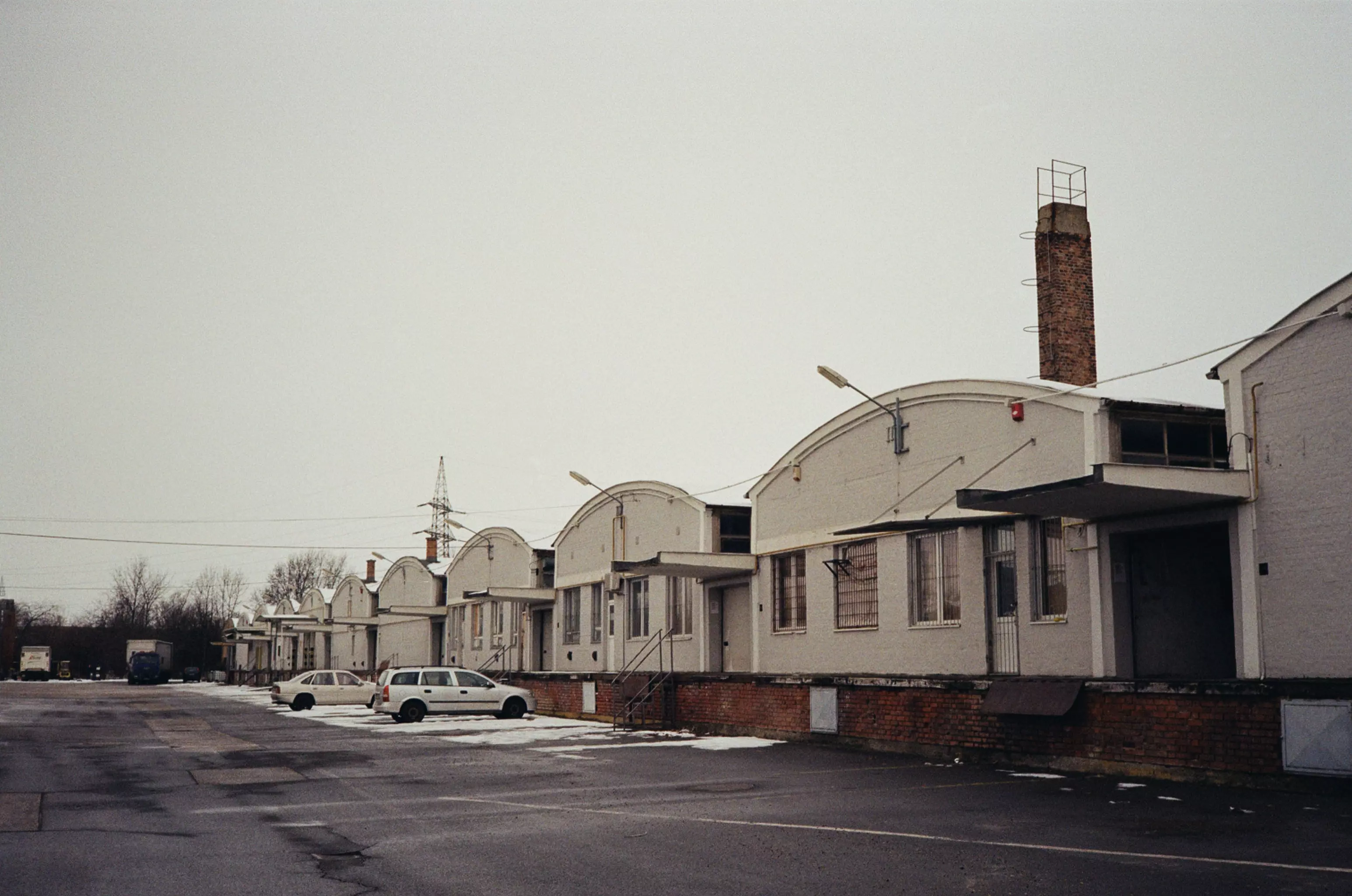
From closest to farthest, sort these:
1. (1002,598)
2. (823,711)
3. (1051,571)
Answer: (1051,571), (1002,598), (823,711)

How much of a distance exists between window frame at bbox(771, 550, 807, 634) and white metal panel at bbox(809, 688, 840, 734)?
303 centimetres

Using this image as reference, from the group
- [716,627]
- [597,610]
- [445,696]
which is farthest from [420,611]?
[716,627]

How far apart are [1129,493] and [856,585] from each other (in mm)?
8958

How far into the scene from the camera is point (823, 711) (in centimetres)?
2378

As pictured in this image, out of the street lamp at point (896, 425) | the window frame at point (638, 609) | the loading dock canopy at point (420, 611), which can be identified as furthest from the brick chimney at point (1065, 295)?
the loading dock canopy at point (420, 611)

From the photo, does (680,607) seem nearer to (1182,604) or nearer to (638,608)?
(638,608)

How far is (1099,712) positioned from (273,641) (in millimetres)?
81327

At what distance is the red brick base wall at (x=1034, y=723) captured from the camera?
621 inches

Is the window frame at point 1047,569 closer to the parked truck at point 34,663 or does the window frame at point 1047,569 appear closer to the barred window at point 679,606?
the barred window at point 679,606

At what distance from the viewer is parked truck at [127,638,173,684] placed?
9481 cm

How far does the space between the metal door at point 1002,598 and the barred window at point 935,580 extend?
0.75 metres

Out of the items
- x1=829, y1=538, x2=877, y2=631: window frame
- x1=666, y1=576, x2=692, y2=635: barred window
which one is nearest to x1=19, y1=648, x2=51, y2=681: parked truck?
x1=666, y1=576, x2=692, y2=635: barred window

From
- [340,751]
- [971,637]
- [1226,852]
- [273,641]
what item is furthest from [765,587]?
[273,641]

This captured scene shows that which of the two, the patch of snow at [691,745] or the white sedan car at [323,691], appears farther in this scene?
the white sedan car at [323,691]
